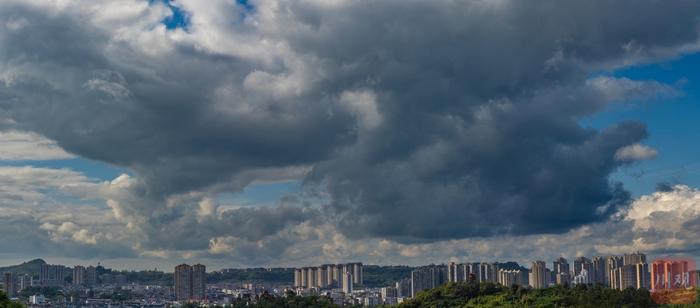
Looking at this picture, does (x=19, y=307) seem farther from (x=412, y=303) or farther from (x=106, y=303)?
(x=106, y=303)

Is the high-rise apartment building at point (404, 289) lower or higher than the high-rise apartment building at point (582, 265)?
lower

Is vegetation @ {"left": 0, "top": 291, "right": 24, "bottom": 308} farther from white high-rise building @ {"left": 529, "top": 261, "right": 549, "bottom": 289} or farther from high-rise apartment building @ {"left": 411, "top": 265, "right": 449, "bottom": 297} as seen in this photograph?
high-rise apartment building @ {"left": 411, "top": 265, "right": 449, "bottom": 297}

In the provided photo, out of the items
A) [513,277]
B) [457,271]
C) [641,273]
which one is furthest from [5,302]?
[457,271]

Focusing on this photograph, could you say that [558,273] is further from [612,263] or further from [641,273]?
[641,273]

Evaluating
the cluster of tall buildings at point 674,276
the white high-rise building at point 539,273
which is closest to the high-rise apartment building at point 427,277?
the white high-rise building at point 539,273

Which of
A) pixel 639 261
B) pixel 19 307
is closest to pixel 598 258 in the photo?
pixel 639 261

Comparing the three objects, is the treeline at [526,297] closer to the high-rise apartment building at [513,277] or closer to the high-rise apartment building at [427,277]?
the high-rise apartment building at [513,277]

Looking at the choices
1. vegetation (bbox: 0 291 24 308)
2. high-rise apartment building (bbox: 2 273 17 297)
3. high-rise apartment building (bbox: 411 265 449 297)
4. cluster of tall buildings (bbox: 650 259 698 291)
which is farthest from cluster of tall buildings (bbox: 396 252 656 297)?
high-rise apartment building (bbox: 2 273 17 297)

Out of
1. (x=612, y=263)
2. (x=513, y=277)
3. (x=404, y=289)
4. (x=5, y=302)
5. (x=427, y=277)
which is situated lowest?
(x=404, y=289)

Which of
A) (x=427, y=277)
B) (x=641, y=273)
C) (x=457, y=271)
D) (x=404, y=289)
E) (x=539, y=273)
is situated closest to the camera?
(x=641, y=273)
